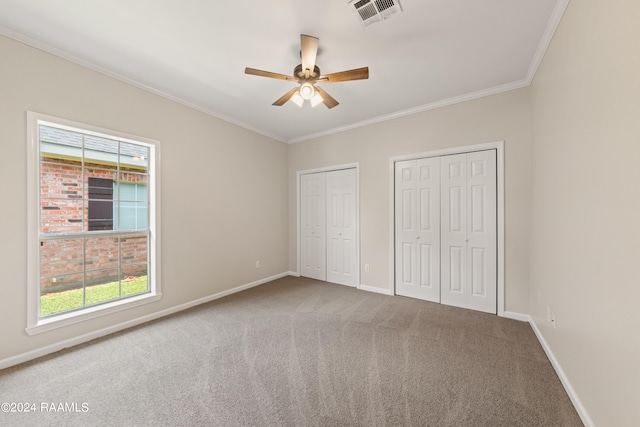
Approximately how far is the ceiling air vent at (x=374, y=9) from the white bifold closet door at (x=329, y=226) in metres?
2.46

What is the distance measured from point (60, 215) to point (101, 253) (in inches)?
22.4

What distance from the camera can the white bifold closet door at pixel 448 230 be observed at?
9.95ft

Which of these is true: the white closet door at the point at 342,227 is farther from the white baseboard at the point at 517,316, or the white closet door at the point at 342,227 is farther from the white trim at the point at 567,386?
the white trim at the point at 567,386

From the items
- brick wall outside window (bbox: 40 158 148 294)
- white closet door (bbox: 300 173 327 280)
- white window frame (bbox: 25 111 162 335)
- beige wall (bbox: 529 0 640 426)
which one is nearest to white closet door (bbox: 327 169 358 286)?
white closet door (bbox: 300 173 327 280)

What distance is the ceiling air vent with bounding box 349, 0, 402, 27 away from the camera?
67.6 inches

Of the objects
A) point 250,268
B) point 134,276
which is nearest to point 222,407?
point 134,276

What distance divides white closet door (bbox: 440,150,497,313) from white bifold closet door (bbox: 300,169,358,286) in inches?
56.6

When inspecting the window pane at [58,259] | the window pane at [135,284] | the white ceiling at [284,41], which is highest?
the white ceiling at [284,41]

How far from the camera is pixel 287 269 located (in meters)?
5.00

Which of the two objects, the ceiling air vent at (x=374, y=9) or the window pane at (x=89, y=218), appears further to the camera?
the window pane at (x=89, y=218)

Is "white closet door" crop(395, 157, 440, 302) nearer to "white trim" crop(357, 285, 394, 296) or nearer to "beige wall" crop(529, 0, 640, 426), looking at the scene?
"white trim" crop(357, 285, 394, 296)

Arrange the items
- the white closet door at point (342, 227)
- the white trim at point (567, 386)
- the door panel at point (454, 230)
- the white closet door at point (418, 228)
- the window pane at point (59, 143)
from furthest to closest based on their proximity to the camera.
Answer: the white closet door at point (342, 227), the white closet door at point (418, 228), the door panel at point (454, 230), the window pane at point (59, 143), the white trim at point (567, 386)

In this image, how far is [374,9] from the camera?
1.77 meters

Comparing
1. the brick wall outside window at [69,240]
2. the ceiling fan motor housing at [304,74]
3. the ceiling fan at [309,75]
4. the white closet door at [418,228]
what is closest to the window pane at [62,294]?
the brick wall outside window at [69,240]
